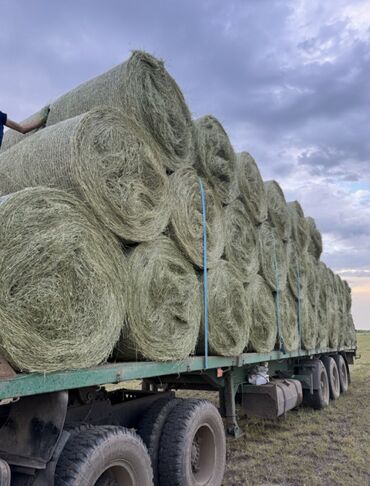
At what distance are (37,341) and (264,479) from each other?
12.4 feet

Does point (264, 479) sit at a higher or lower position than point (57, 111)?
lower

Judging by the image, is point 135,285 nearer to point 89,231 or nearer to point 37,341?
point 89,231

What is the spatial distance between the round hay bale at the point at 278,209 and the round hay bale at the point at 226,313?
8.04ft

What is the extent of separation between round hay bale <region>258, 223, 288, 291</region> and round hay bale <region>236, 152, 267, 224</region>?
0.31 meters

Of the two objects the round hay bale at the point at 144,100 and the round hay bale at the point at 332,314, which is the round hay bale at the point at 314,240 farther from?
the round hay bale at the point at 144,100

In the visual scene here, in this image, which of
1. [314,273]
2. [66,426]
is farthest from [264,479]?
[314,273]

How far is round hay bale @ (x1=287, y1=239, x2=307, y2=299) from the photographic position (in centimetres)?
845

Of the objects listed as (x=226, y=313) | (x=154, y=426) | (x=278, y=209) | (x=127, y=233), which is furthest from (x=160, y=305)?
(x=278, y=209)

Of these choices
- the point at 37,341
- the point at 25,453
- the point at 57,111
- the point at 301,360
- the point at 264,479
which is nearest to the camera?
the point at 37,341

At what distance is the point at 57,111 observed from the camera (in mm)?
4641

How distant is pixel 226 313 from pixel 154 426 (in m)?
1.44

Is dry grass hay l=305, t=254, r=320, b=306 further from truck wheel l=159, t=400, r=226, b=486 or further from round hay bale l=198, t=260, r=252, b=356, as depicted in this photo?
truck wheel l=159, t=400, r=226, b=486

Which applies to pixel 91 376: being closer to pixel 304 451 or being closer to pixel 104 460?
pixel 104 460

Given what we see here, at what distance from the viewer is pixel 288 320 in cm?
791
